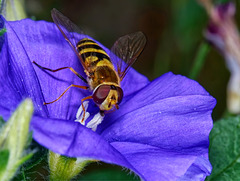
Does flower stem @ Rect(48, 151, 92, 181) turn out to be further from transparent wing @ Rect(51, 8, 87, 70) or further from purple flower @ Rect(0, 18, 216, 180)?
transparent wing @ Rect(51, 8, 87, 70)

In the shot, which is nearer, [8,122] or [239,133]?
[8,122]

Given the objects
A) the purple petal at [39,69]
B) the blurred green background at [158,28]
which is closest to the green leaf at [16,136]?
the purple petal at [39,69]

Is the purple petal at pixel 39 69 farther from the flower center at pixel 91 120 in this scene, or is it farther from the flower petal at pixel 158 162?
the flower petal at pixel 158 162

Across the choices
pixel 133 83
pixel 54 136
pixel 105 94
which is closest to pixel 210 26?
pixel 133 83

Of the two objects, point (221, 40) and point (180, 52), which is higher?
point (221, 40)

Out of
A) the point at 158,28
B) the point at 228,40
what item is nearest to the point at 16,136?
the point at 228,40

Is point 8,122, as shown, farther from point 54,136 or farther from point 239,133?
point 239,133

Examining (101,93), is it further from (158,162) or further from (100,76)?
(158,162)
